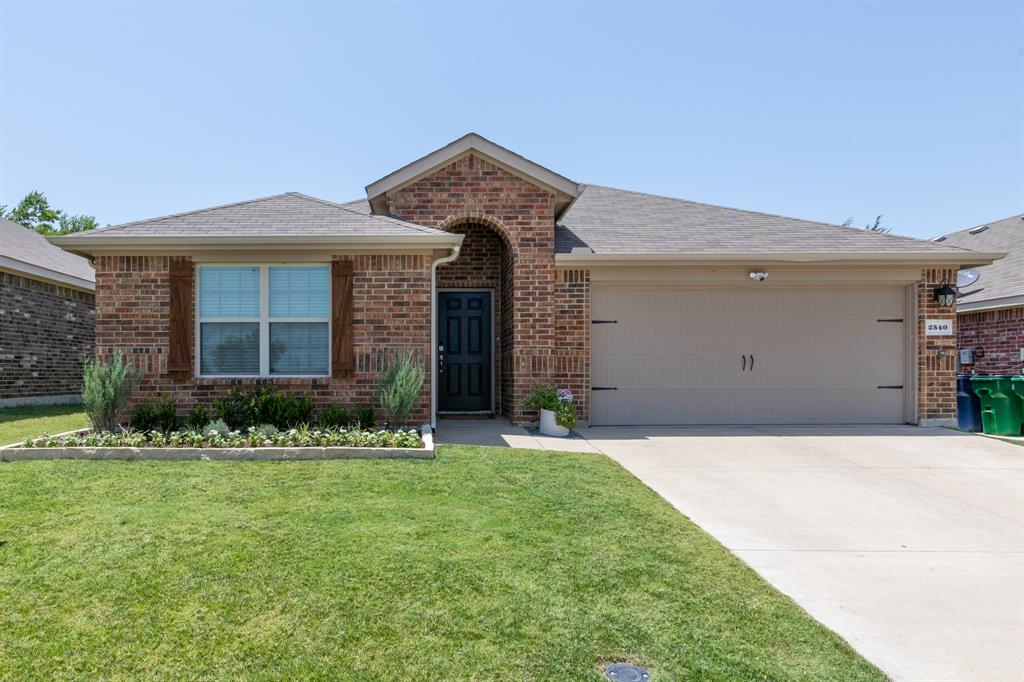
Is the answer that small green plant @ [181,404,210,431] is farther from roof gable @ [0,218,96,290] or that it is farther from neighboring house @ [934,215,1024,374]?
neighboring house @ [934,215,1024,374]

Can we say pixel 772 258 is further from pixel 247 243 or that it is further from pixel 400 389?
pixel 247 243

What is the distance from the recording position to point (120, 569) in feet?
11.0

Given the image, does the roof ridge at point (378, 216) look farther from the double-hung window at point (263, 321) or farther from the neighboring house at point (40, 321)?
the neighboring house at point (40, 321)

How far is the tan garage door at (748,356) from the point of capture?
934 cm

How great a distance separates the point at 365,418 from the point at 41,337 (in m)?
10.1

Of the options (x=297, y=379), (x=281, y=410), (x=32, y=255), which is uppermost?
(x=32, y=255)

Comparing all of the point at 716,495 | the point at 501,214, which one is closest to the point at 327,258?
the point at 501,214

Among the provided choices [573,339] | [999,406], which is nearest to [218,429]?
[573,339]

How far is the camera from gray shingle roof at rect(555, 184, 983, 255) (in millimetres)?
9273

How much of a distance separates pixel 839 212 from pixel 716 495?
1671 inches

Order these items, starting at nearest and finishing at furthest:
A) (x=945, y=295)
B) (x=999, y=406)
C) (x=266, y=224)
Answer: (x=266, y=224)
(x=999, y=406)
(x=945, y=295)

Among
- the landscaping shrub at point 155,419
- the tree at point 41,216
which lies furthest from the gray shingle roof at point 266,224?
the tree at point 41,216

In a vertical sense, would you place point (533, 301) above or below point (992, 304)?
below

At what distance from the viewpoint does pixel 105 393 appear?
271 inches
